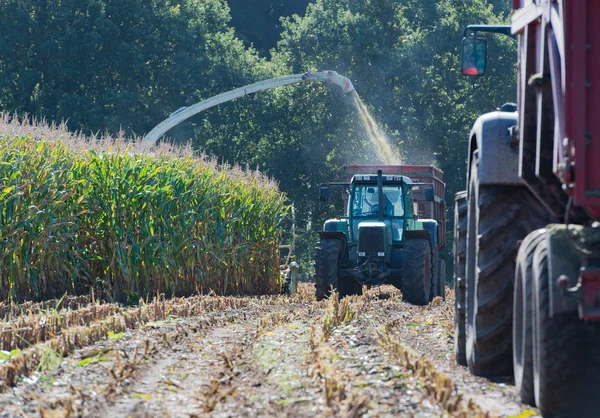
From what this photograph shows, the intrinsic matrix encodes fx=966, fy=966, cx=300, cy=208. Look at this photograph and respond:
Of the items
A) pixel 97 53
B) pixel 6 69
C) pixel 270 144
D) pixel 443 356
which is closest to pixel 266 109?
pixel 270 144

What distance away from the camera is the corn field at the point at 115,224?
12.8 meters

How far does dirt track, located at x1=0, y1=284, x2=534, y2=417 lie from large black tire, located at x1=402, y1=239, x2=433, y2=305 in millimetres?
5068

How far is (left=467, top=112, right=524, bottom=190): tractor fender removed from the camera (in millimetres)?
6652

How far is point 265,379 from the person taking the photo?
6.68 m

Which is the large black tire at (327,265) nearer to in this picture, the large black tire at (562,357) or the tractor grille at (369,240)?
the tractor grille at (369,240)

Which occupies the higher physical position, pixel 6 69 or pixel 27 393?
pixel 6 69

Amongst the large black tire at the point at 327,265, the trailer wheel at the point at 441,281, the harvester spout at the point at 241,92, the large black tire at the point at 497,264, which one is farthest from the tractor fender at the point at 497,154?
the harvester spout at the point at 241,92

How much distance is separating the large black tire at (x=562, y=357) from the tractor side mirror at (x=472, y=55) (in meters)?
2.88

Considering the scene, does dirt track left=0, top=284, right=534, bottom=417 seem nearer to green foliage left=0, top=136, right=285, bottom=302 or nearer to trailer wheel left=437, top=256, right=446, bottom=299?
green foliage left=0, top=136, right=285, bottom=302

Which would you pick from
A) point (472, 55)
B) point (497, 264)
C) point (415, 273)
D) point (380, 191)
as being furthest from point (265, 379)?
point (380, 191)

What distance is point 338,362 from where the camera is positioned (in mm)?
7340

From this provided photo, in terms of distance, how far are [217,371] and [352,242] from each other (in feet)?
32.3

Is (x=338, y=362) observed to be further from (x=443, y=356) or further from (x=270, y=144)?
(x=270, y=144)

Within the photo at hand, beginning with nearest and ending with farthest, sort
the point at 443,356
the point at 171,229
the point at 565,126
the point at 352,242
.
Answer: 1. the point at 565,126
2. the point at 443,356
3. the point at 171,229
4. the point at 352,242
